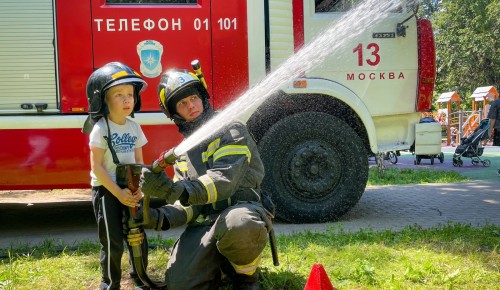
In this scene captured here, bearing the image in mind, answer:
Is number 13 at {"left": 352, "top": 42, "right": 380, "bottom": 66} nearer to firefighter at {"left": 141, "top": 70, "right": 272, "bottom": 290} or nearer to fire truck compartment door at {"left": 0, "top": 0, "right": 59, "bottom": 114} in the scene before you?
firefighter at {"left": 141, "top": 70, "right": 272, "bottom": 290}

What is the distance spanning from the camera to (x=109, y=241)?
2891mm

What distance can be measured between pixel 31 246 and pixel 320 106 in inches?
119

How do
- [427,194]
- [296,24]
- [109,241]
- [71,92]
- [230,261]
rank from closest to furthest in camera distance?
1. [230,261]
2. [109,241]
3. [71,92]
4. [296,24]
5. [427,194]

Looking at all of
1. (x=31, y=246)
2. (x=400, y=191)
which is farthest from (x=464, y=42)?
(x=31, y=246)

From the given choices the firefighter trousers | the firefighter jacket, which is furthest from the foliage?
the firefighter trousers

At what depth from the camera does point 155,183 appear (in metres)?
2.36

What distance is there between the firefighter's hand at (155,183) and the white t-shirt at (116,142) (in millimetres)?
679

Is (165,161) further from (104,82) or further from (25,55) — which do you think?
(25,55)

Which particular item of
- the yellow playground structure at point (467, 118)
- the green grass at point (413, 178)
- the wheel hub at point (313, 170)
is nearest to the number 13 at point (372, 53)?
the wheel hub at point (313, 170)

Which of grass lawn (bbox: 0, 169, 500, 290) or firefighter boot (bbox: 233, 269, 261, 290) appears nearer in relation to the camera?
firefighter boot (bbox: 233, 269, 261, 290)

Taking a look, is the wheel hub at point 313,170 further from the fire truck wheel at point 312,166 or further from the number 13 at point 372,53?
the number 13 at point 372,53

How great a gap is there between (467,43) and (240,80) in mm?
34614

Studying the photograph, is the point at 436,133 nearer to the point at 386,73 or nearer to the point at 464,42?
the point at 386,73

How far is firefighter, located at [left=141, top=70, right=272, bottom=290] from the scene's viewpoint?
99.7 inches
